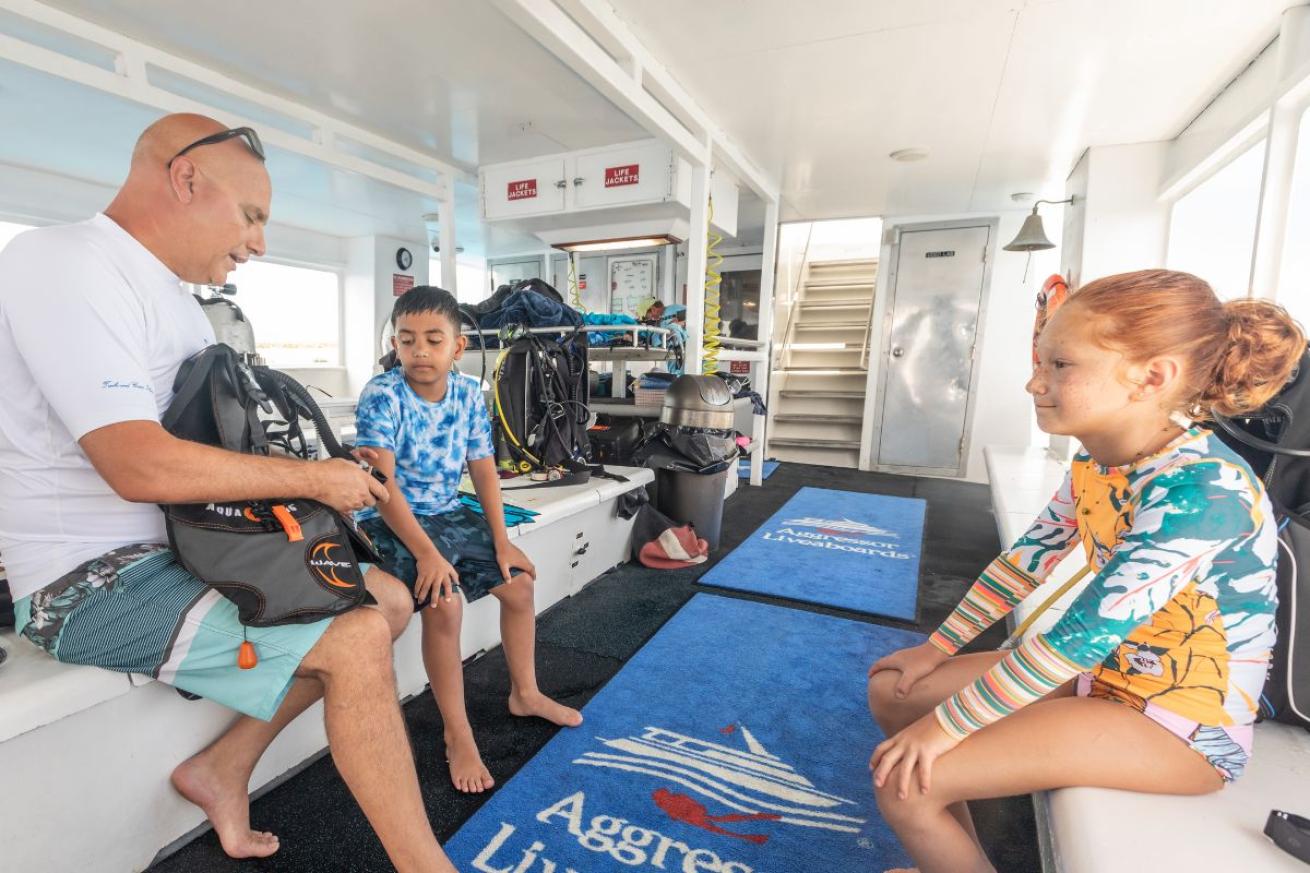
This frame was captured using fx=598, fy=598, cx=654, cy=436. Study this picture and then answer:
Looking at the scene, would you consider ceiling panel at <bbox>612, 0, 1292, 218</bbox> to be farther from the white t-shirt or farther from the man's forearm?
the man's forearm

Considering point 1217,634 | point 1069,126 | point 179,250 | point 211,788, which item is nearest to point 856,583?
point 1217,634

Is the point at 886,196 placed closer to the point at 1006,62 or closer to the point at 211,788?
the point at 1006,62

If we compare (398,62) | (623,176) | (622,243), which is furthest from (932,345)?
(398,62)

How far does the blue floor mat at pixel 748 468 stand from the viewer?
18.6 feet

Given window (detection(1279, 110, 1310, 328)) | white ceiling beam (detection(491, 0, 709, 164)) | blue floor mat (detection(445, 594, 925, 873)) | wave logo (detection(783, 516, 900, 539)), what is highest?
white ceiling beam (detection(491, 0, 709, 164))

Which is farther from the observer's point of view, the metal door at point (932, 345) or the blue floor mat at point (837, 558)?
the metal door at point (932, 345)

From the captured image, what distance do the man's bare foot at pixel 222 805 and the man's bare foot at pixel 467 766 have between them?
1.26ft

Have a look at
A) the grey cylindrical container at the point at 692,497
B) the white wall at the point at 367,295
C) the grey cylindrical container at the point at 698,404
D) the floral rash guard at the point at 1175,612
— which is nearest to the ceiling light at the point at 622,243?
the grey cylindrical container at the point at 698,404

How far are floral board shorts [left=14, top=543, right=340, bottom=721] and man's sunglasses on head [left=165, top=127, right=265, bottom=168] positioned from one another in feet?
2.36

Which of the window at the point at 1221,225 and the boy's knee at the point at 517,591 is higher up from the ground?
the window at the point at 1221,225

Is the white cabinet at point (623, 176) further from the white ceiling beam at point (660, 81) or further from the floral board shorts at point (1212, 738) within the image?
the floral board shorts at point (1212, 738)

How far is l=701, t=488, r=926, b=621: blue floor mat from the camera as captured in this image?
276 cm

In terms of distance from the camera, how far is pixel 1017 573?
46.0 inches

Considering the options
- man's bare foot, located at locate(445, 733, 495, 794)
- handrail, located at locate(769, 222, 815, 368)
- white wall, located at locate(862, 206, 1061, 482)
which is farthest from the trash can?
handrail, located at locate(769, 222, 815, 368)
